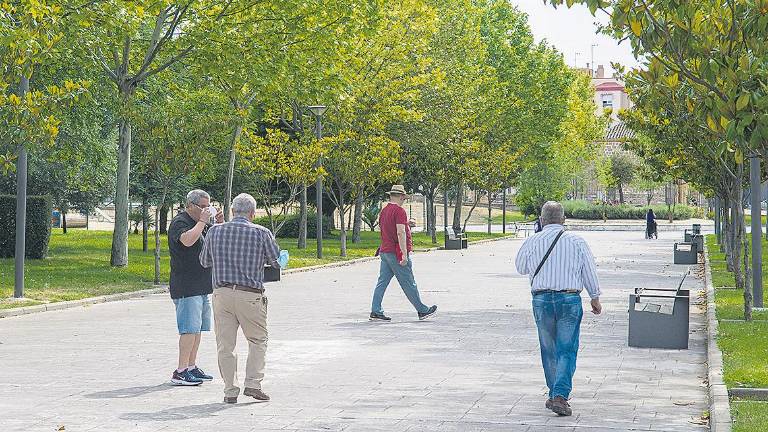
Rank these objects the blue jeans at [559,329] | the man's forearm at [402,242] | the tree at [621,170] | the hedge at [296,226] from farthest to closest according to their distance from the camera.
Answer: the tree at [621,170]
the hedge at [296,226]
the man's forearm at [402,242]
the blue jeans at [559,329]

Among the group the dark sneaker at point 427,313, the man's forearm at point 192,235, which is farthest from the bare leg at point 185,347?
the dark sneaker at point 427,313

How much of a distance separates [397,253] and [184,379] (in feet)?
21.3

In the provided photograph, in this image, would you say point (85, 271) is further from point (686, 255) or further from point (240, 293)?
point (240, 293)

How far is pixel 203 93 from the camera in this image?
3331cm

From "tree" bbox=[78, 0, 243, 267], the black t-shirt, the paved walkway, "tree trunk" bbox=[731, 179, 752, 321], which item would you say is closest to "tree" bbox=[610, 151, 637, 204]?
"tree" bbox=[78, 0, 243, 267]

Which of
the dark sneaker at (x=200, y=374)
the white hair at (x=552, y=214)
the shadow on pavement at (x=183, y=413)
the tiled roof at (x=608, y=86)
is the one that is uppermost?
the tiled roof at (x=608, y=86)

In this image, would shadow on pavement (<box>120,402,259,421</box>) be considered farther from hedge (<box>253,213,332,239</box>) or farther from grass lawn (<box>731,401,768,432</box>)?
hedge (<box>253,213,332,239</box>)

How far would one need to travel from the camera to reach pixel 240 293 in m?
10.2

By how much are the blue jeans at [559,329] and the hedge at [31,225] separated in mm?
22159

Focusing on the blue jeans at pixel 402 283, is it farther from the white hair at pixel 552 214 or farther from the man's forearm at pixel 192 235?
the white hair at pixel 552 214

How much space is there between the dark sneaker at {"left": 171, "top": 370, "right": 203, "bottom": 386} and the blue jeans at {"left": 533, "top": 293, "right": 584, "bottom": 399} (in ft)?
10.6

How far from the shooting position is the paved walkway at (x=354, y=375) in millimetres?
9289

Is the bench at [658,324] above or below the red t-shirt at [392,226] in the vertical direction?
below

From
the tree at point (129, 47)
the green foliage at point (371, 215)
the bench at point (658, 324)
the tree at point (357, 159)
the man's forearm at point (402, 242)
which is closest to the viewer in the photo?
the bench at point (658, 324)
